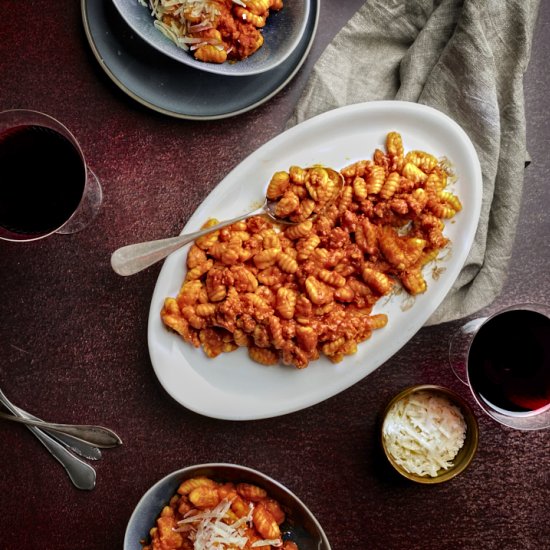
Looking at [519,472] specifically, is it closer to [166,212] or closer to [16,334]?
[166,212]

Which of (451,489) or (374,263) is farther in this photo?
(451,489)

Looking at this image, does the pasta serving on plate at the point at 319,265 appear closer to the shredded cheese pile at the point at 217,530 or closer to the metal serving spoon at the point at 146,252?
the metal serving spoon at the point at 146,252

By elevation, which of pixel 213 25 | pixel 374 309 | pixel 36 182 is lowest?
pixel 374 309

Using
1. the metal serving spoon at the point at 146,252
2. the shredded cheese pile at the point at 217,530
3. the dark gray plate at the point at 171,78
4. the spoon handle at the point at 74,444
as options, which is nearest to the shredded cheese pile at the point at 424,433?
the shredded cheese pile at the point at 217,530

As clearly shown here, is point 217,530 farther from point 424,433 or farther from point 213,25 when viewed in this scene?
point 213,25

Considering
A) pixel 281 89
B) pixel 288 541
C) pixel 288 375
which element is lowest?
pixel 288 541

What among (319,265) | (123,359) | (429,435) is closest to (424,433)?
(429,435)

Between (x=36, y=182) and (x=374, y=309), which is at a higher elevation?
(x=36, y=182)

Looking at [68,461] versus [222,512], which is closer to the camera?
[222,512]

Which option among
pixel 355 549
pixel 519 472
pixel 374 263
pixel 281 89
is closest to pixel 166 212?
pixel 281 89
